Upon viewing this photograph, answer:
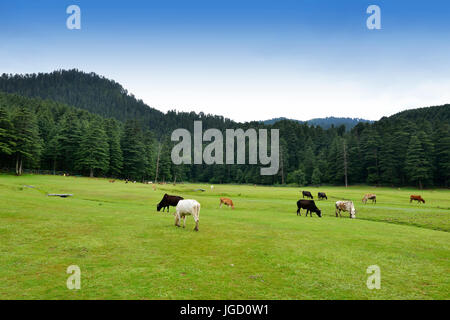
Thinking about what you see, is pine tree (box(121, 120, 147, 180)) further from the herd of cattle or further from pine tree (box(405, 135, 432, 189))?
pine tree (box(405, 135, 432, 189))

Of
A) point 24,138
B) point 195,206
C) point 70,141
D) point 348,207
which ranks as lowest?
point 348,207

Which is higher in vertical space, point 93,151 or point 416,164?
point 93,151

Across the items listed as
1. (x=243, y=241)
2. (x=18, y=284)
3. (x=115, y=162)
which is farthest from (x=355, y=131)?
(x=18, y=284)

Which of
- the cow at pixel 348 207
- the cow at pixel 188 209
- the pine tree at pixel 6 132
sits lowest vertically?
the cow at pixel 348 207

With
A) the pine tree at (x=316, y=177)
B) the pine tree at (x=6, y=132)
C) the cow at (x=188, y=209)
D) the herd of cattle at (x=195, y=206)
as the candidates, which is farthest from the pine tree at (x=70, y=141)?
the pine tree at (x=316, y=177)

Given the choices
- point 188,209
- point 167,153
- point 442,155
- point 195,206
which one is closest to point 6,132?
point 167,153

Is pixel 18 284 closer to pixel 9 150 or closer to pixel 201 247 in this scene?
pixel 201 247

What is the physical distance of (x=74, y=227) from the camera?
13867mm

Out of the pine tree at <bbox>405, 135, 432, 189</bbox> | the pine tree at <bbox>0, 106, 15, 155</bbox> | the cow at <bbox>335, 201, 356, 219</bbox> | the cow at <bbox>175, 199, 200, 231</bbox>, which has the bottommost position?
the cow at <bbox>335, 201, 356, 219</bbox>

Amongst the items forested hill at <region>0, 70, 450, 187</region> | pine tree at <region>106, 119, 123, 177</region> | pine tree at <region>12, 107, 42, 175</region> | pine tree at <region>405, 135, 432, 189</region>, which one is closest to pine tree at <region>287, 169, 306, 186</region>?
forested hill at <region>0, 70, 450, 187</region>

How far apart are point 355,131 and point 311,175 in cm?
3906

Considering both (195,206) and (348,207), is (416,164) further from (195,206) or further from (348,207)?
(195,206)

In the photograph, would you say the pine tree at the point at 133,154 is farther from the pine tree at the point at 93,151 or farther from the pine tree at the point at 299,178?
the pine tree at the point at 299,178

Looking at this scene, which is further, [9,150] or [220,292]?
[9,150]
